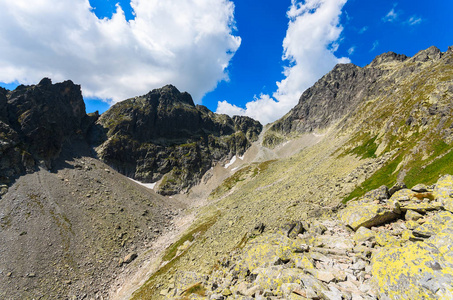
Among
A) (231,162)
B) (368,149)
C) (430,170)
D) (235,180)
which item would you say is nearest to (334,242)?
(430,170)

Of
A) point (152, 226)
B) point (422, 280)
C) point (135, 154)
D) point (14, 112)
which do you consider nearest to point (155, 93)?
point (135, 154)

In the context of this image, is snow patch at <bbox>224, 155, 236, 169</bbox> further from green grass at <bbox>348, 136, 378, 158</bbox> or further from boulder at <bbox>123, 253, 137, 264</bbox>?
green grass at <bbox>348, 136, 378, 158</bbox>

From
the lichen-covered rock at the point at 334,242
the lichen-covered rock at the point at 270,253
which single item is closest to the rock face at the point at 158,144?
the lichen-covered rock at the point at 270,253

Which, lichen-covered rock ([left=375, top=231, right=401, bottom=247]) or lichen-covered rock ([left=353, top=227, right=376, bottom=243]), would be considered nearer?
lichen-covered rock ([left=375, top=231, right=401, bottom=247])

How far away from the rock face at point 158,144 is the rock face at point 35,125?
24.9m

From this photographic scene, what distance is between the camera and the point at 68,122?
125m

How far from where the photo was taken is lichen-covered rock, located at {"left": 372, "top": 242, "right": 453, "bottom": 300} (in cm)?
829

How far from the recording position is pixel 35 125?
10212cm

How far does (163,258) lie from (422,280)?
192 ft

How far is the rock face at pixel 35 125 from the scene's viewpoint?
84.1m

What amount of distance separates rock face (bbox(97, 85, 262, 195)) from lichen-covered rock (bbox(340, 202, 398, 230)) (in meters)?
127

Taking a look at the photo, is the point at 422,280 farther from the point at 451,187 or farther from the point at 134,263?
the point at 134,263

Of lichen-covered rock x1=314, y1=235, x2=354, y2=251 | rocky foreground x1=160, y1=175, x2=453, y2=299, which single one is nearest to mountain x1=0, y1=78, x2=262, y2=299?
rocky foreground x1=160, y1=175, x2=453, y2=299

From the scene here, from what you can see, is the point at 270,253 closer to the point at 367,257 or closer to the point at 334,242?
the point at 334,242
